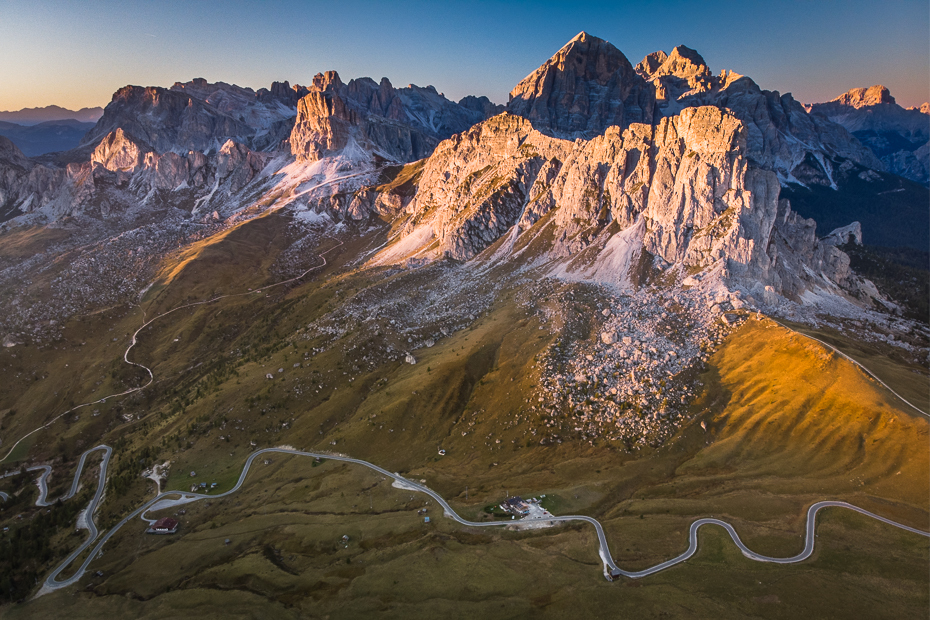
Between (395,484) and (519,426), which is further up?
(519,426)

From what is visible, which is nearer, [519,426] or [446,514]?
[446,514]

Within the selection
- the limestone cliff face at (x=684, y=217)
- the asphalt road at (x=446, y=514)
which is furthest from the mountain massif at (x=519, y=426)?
the limestone cliff face at (x=684, y=217)

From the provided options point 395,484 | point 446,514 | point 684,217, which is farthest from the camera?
point 684,217

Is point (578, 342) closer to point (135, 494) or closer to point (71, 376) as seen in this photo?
point (135, 494)

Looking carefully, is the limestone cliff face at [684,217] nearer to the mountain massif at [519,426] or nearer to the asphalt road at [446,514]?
the mountain massif at [519,426]

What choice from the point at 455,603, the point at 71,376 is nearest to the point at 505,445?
the point at 455,603

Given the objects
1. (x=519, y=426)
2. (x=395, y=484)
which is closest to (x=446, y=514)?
(x=395, y=484)

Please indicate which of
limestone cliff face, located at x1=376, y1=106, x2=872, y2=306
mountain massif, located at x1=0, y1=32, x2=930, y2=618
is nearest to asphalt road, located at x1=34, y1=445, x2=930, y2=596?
mountain massif, located at x1=0, y1=32, x2=930, y2=618

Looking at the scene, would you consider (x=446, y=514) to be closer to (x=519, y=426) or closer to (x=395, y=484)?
(x=395, y=484)
